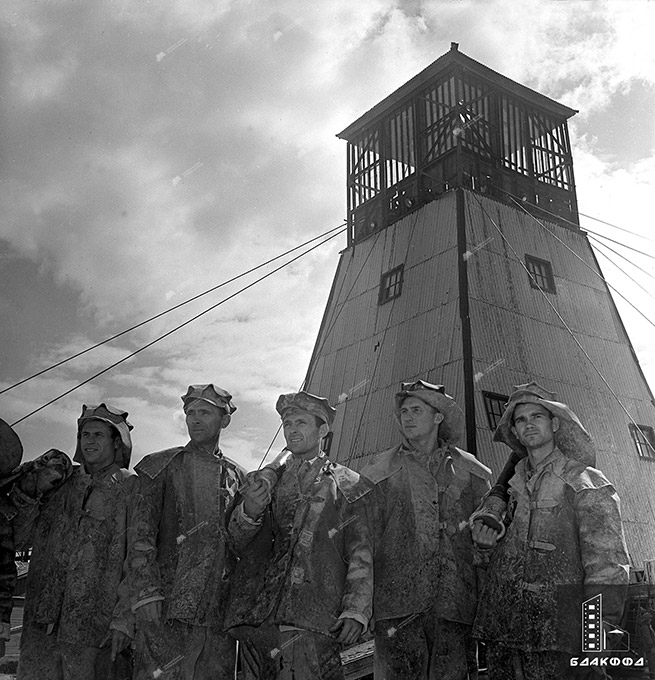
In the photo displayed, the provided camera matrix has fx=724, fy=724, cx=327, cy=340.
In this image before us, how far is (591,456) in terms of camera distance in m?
4.43

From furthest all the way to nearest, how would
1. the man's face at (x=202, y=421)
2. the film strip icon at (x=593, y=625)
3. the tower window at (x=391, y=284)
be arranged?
1. the tower window at (x=391, y=284)
2. the man's face at (x=202, y=421)
3. the film strip icon at (x=593, y=625)

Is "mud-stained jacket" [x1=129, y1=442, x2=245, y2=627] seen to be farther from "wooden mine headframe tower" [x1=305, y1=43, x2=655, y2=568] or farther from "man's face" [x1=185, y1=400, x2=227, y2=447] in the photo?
"wooden mine headframe tower" [x1=305, y1=43, x2=655, y2=568]

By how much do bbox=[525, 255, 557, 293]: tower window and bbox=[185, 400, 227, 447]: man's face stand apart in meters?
15.3

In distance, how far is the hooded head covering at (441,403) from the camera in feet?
16.6

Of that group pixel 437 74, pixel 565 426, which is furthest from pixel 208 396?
pixel 437 74

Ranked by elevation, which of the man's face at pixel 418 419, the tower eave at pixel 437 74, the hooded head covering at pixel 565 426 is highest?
the tower eave at pixel 437 74

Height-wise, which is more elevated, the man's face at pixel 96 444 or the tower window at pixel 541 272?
the tower window at pixel 541 272

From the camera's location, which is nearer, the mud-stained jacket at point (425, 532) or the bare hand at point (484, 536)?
the bare hand at point (484, 536)

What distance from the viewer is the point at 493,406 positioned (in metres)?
16.1

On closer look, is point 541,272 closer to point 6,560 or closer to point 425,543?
point 425,543

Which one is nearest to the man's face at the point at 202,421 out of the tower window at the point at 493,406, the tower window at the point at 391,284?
Result: the tower window at the point at 493,406

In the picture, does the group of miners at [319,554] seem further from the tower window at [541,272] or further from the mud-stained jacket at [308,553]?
the tower window at [541,272]

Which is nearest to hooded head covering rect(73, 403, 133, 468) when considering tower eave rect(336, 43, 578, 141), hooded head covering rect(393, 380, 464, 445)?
hooded head covering rect(393, 380, 464, 445)

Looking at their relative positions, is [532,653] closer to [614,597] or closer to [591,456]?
[614,597]
